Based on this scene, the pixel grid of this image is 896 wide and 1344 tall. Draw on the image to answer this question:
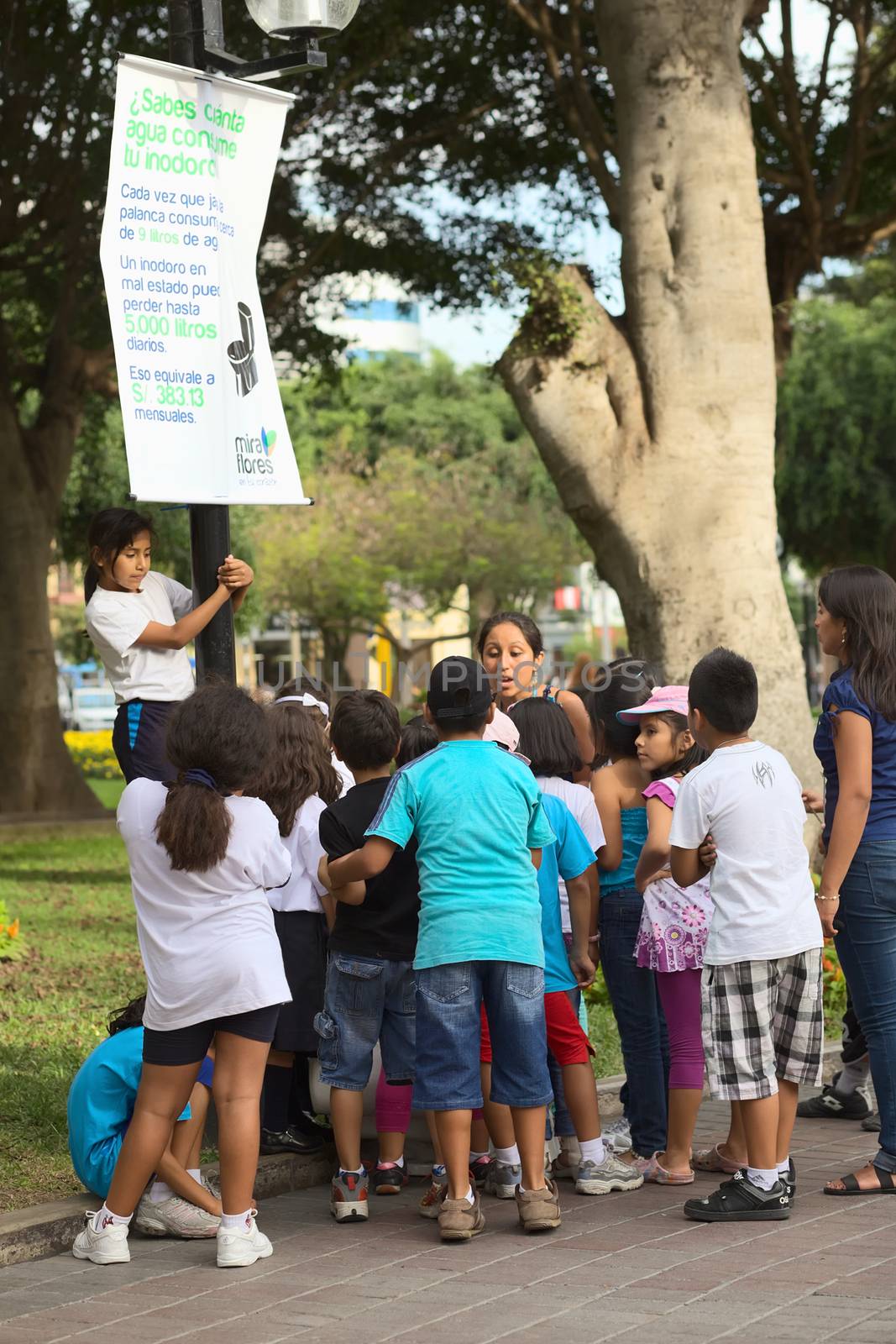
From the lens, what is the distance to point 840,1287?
4.35 metres

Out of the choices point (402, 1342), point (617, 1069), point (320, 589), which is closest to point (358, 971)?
point (402, 1342)

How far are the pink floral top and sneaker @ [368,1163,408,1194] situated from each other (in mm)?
1061

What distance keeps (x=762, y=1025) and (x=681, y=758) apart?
3.26ft

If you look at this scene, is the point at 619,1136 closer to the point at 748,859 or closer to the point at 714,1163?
the point at 714,1163

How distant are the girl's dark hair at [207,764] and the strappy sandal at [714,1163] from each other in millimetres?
2130

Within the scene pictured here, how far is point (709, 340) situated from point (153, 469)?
6.21 metres

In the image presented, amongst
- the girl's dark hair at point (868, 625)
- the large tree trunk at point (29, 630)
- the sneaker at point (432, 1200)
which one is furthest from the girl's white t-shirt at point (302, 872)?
the large tree trunk at point (29, 630)

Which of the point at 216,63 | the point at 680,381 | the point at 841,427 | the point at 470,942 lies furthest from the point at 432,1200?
the point at 841,427

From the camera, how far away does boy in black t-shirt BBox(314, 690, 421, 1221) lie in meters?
5.27

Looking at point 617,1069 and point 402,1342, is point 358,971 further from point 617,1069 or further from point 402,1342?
point 617,1069

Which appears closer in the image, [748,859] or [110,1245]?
[110,1245]

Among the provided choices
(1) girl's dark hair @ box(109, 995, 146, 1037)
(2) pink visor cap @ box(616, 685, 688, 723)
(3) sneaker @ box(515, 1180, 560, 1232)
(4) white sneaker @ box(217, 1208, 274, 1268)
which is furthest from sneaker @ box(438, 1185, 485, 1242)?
(2) pink visor cap @ box(616, 685, 688, 723)

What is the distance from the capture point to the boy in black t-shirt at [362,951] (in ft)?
17.3

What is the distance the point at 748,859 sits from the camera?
5.06 metres
